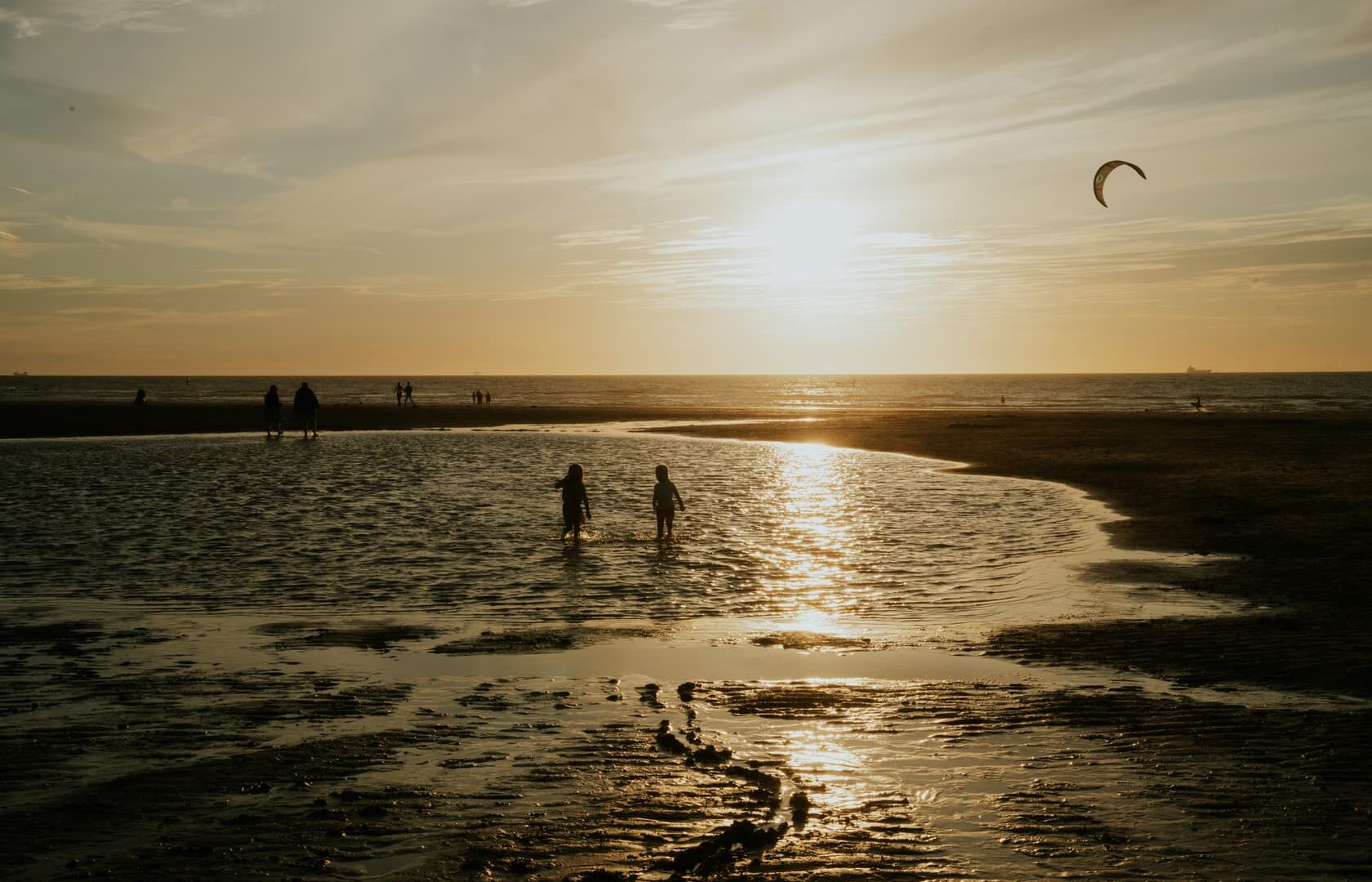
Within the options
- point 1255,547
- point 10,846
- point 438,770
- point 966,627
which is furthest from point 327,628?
point 1255,547

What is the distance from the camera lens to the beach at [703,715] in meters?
6.71

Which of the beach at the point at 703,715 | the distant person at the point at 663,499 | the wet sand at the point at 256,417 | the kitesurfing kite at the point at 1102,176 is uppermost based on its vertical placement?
the kitesurfing kite at the point at 1102,176

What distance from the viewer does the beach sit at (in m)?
6.71

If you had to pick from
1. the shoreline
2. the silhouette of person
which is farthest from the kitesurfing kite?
the silhouette of person

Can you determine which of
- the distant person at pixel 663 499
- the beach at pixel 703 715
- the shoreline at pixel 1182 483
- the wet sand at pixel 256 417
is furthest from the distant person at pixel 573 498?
the wet sand at pixel 256 417

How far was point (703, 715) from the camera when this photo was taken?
31.7 feet

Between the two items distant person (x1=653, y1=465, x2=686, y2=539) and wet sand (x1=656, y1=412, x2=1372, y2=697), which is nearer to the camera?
wet sand (x1=656, y1=412, x2=1372, y2=697)

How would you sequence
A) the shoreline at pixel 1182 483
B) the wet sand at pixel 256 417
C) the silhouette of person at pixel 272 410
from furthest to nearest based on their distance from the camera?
the wet sand at pixel 256 417, the silhouette of person at pixel 272 410, the shoreline at pixel 1182 483

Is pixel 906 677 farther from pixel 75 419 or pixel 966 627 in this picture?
pixel 75 419

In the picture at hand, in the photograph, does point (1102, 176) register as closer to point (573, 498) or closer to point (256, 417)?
point (573, 498)

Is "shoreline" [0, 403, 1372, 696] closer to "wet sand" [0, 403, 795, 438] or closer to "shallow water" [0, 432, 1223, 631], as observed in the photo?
"wet sand" [0, 403, 795, 438]

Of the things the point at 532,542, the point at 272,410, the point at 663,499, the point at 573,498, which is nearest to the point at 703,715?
the point at 573,498

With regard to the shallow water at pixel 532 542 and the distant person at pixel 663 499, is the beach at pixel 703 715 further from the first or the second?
the distant person at pixel 663 499

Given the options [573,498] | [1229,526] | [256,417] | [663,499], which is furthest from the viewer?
[256,417]
